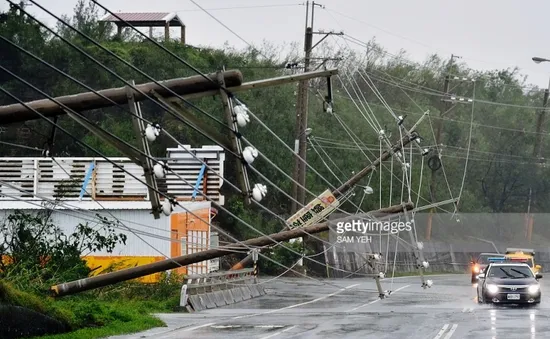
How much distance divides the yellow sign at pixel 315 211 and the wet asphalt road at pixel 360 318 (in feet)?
8.40

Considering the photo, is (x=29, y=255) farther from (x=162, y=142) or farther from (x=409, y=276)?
(x=409, y=276)

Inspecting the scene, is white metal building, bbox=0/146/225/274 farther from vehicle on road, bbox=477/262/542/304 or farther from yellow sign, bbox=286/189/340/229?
vehicle on road, bbox=477/262/542/304

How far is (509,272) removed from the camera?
38875mm

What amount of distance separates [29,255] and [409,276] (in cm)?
3475

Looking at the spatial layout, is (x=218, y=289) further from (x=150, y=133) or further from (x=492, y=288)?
(x=150, y=133)

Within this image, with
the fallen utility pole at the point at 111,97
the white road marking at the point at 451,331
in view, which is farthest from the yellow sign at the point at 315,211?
the fallen utility pole at the point at 111,97

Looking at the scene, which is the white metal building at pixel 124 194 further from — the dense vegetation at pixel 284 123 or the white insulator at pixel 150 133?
the white insulator at pixel 150 133

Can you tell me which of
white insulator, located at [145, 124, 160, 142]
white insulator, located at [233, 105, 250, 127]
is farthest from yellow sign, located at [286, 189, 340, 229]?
white insulator, located at [145, 124, 160, 142]

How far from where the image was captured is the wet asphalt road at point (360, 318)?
26.8 m

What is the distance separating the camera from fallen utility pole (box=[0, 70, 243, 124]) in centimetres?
2066

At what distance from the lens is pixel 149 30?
74.7 m

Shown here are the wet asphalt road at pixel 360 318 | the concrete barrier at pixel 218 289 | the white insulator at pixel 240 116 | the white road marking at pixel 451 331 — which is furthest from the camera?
the concrete barrier at pixel 218 289

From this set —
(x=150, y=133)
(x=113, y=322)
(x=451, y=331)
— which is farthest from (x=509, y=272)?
(x=150, y=133)

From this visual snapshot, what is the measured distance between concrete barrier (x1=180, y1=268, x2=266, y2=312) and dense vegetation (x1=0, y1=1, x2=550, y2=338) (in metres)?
0.83
